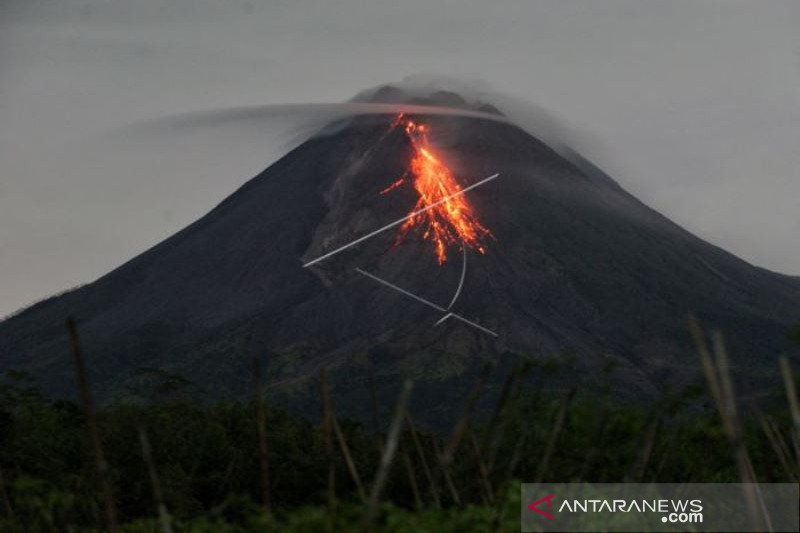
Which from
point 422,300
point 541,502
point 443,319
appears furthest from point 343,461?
point 422,300

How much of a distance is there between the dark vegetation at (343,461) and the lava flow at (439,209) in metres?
115

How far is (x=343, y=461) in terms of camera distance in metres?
32.2

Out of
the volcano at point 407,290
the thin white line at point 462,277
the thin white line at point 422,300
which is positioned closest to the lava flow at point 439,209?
the volcano at point 407,290

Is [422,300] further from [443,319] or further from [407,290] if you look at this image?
[443,319]

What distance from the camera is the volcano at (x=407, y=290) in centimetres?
13800

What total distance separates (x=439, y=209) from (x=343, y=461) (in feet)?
433

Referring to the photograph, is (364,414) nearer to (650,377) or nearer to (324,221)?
(650,377)

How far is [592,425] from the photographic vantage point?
3116cm

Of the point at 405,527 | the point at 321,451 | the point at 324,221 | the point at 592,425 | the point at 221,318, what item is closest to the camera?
the point at 405,527

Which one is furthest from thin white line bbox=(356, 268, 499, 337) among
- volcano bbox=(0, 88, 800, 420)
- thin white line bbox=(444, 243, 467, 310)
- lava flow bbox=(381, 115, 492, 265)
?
lava flow bbox=(381, 115, 492, 265)

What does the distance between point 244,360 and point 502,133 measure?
56.8 metres

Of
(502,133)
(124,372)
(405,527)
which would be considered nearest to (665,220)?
(502,133)

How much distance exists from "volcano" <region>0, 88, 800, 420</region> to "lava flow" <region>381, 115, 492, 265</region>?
306mm

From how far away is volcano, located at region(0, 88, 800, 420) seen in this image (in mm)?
138000
